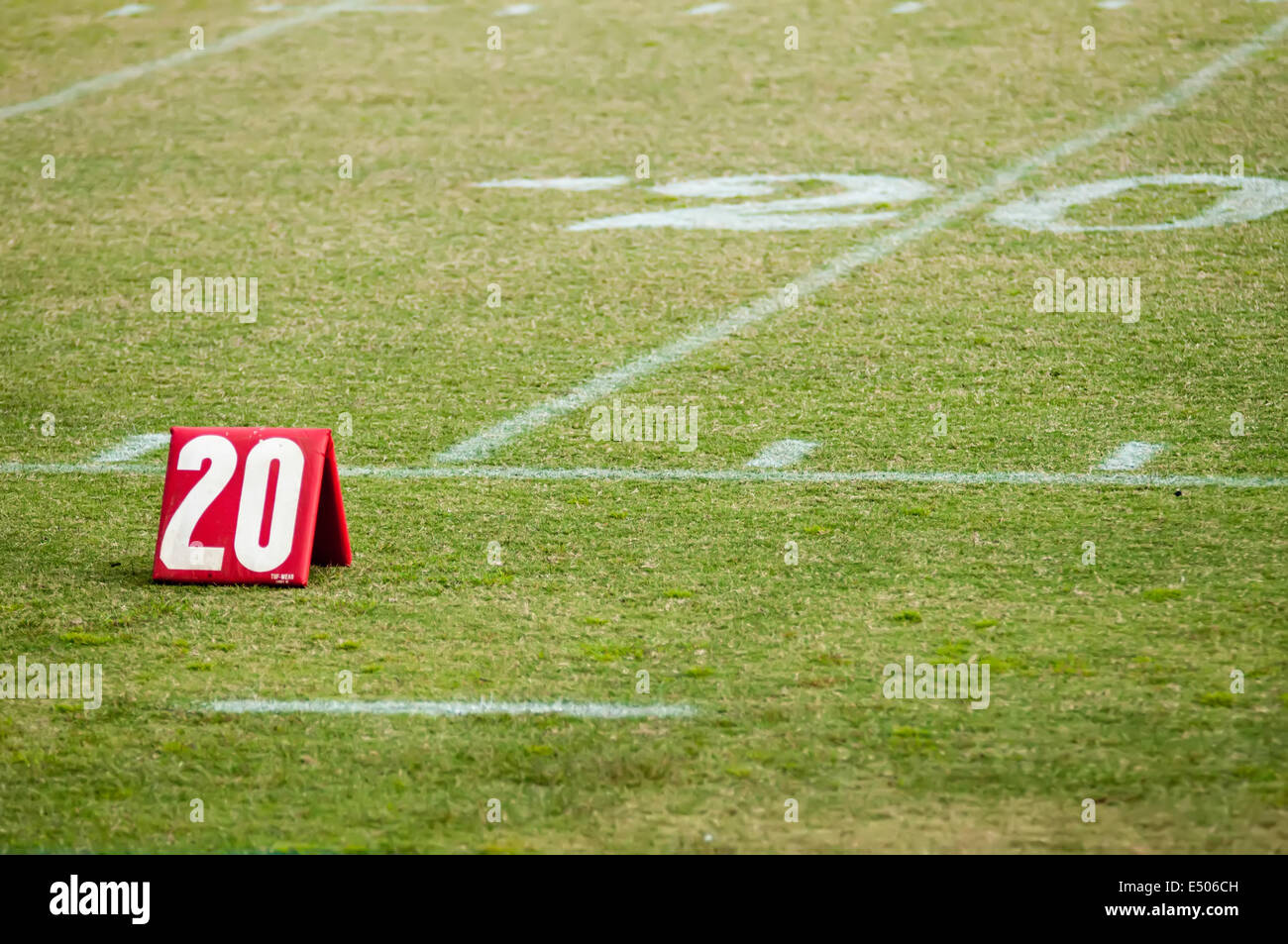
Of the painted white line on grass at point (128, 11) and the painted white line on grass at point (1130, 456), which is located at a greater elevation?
the painted white line on grass at point (128, 11)

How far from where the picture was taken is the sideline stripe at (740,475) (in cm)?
577

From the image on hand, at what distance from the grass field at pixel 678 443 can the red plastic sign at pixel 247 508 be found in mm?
88

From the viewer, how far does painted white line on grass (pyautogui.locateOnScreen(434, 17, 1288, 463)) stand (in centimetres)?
664

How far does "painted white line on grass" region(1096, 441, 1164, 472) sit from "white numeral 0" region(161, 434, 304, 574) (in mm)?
2770

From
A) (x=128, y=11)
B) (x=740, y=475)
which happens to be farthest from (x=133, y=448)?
(x=128, y=11)

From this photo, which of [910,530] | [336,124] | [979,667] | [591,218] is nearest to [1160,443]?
[910,530]

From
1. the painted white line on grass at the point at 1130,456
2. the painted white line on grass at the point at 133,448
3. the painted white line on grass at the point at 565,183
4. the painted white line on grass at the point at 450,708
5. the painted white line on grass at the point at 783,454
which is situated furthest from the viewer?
the painted white line on grass at the point at 565,183

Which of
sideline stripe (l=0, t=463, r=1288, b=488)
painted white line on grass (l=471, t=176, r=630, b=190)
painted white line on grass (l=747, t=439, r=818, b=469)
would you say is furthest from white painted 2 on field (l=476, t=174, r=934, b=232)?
sideline stripe (l=0, t=463, r=1288, b=488)

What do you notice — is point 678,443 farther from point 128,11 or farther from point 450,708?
point 128,11

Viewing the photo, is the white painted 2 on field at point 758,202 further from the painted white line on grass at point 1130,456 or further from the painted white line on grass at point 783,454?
the painted white line on grass at point 1130,456

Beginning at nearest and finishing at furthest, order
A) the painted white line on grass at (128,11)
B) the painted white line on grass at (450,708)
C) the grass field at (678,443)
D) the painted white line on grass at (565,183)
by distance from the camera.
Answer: the grass field at (678,443), the painted white line on grass at (450,708), the painted white line on grass at (565,183), the painted white line on grass at (128,11)

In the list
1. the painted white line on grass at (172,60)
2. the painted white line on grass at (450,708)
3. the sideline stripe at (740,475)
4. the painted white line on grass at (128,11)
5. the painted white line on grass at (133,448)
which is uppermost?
the painted white line on grass at (128,11)

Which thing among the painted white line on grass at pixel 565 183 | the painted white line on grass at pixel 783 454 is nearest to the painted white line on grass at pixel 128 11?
the painted white line on grass at pixel 565 183
